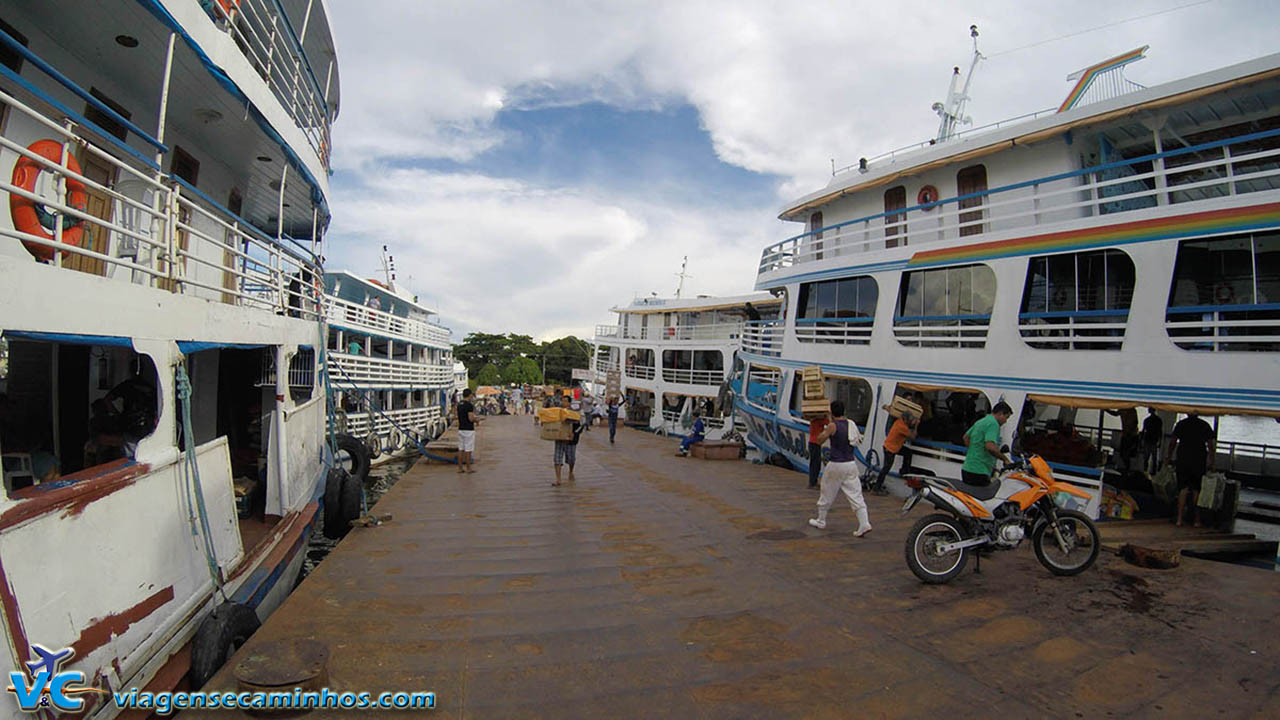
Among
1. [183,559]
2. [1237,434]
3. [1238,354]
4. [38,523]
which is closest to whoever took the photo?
[38,523]

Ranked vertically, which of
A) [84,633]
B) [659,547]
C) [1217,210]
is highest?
A: [1217,210]

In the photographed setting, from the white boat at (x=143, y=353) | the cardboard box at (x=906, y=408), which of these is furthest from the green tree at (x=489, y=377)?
the cardboard box at (x=906, y=408)

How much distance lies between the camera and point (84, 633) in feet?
10.1

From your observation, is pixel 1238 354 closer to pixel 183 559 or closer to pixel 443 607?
pixel 443 607

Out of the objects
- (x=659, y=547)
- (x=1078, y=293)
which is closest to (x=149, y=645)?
(x=659, y=547)

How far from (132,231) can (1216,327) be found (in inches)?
408

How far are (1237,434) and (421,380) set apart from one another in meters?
23.2

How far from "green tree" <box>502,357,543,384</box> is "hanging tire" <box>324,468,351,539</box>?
5313 cm

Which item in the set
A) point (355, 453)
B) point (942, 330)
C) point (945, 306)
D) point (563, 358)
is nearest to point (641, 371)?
point (355, 453)

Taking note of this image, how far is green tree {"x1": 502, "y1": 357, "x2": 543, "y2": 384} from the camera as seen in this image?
6112cm

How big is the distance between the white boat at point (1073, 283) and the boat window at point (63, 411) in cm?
1011

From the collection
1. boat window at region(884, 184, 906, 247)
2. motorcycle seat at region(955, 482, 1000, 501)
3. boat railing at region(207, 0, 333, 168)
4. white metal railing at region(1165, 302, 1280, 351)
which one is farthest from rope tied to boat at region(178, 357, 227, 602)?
boat window at region(884, 184, 906, 247)

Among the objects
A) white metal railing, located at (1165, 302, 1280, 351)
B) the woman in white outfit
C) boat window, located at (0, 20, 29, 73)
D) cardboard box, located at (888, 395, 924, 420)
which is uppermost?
boat window, located at (0, 20, 29, 73)

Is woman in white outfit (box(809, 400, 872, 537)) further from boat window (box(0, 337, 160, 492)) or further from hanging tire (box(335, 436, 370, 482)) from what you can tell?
hanging tire (box(335, 436, 370, 482))
